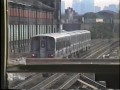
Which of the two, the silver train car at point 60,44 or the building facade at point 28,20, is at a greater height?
the building facade at point 28,20

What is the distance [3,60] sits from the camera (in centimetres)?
142

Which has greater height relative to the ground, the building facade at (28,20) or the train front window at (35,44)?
the building facade at (28,20)

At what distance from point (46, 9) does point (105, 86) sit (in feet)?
2.24

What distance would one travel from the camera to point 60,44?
1.61m

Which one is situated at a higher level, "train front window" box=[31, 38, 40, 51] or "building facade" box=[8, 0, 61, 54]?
"building facade" box=[8, 0, 61, 54]

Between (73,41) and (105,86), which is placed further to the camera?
(73,41)

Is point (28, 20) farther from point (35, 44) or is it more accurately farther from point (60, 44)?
point (60, 44)

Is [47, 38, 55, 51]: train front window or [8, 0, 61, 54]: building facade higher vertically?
[8, 0, 61, 54]: building facade

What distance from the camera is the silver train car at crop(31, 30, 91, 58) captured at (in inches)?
59.4

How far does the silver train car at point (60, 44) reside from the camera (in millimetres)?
1509

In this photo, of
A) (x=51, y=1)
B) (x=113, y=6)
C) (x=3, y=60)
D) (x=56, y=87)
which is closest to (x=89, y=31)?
(x=113, y=6)

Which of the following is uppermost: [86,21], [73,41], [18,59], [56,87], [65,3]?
[65,3]

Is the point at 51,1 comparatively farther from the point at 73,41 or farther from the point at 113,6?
the point at 113,6

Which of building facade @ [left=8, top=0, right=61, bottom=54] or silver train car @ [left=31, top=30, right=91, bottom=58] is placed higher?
building facade @ [left=8, top=0, right=61, bottom=54]
